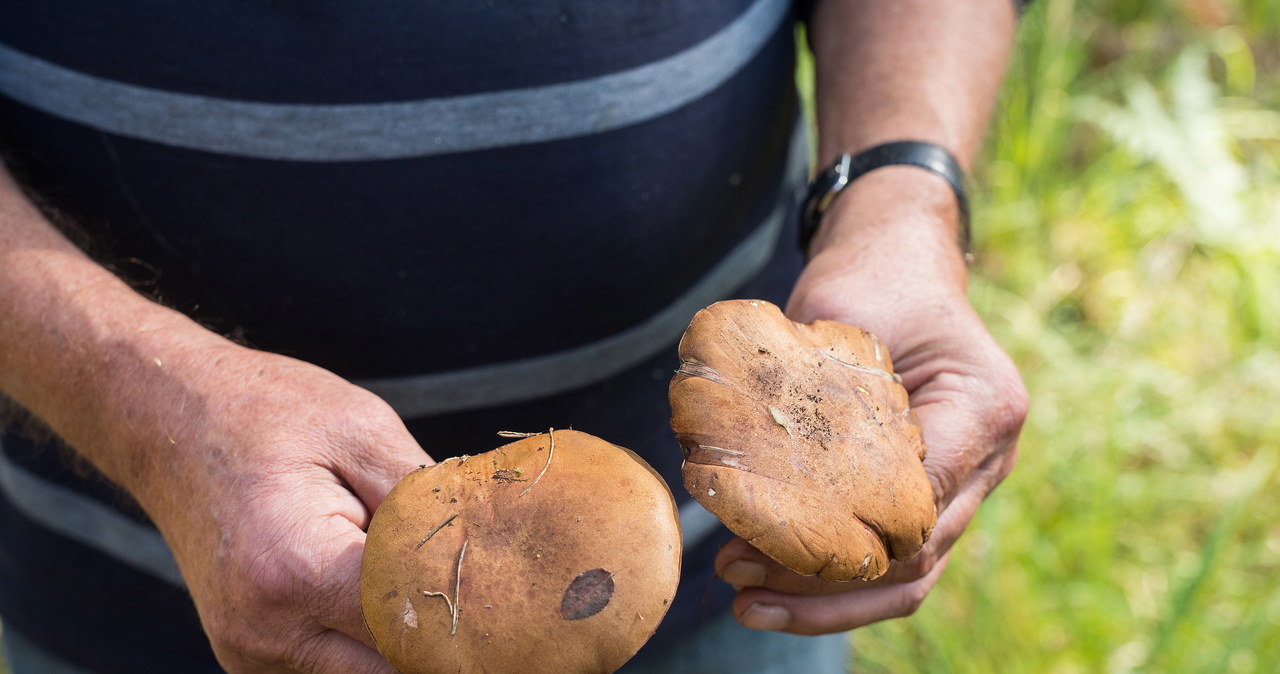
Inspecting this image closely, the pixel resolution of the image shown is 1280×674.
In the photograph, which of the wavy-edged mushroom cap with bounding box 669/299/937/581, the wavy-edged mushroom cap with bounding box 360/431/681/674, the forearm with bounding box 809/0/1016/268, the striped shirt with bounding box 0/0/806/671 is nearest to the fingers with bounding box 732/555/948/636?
the wavy-edged mushroom cap with bounding box 669/299/937/581

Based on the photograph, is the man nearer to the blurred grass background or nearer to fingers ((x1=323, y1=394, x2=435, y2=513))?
fingers ((x1=323, y1=394, x2=435, y2=513))

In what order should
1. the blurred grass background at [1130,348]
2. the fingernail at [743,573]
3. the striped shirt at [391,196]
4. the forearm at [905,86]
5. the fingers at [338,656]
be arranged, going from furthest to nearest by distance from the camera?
the blurred grass background at [1130,348], the forearm at [905,86], the striped shirt at [391,196], the fingernail at [743,573], the fingers at [338,656]

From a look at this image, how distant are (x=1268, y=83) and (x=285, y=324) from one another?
459 cm

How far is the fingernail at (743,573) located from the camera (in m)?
1.25

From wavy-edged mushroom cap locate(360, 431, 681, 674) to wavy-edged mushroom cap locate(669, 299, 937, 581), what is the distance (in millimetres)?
95

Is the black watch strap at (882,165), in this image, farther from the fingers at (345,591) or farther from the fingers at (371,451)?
the fingers at (345,591)

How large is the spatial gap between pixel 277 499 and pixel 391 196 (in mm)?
536

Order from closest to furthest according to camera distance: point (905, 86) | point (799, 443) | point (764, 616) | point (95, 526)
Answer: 1. point (799, 443)
2. point (764, 616)
3. point (95, 526)
4. point (905, 86)

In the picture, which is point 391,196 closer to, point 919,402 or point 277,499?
point 277,499

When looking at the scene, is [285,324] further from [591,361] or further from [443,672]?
[443,672]

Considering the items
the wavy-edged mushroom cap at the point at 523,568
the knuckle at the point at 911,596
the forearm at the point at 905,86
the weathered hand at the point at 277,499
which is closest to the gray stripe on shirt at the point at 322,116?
the weathered hand at the point at 277,499

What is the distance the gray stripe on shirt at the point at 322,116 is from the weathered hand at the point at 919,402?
1.47 ft

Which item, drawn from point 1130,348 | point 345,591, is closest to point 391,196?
point 345,591

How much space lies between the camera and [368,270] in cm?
148
